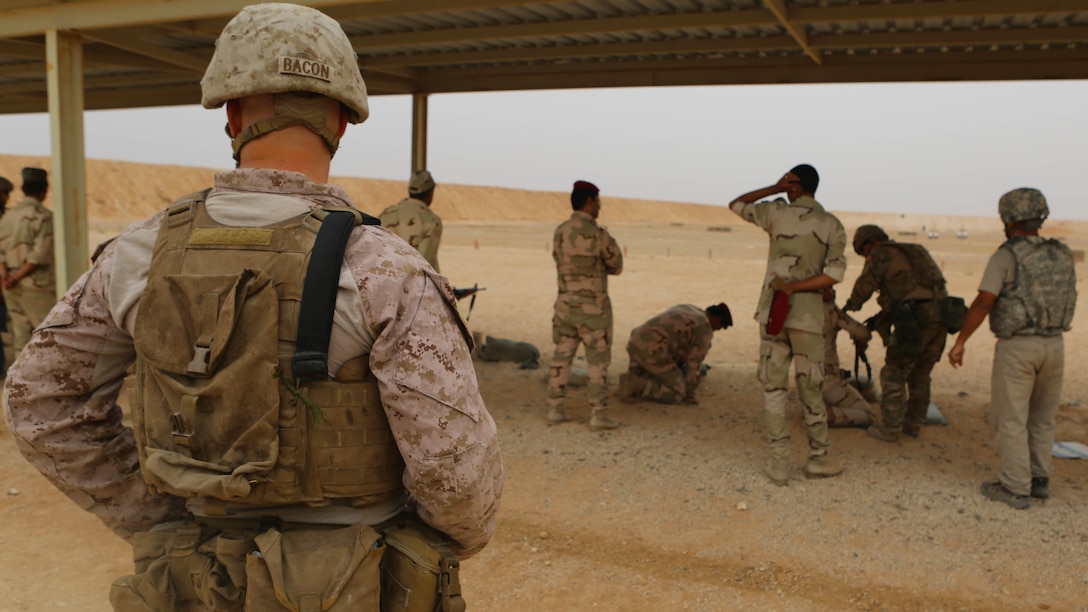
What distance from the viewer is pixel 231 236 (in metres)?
1.48

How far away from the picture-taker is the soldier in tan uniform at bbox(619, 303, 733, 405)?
7.10 m

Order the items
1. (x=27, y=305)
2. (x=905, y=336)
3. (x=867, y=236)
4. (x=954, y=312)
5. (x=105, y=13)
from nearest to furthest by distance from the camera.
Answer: (x=105, y=13), (x=954, y=312), (x=905, y=336), (x=867, y=236), (x=27, y=305)

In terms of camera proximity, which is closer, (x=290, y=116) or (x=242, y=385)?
(x=242, y=385)

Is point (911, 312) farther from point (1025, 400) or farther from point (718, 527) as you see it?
point (718, 527)

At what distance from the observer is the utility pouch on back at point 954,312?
5.74m

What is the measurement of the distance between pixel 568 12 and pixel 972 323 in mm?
3700

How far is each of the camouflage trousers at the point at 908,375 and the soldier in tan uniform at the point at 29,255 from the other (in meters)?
7.11

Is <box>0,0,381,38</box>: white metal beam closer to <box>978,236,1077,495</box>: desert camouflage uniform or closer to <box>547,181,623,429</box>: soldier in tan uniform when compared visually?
<box>547,181,623,429</box>: soldier in tan uniform

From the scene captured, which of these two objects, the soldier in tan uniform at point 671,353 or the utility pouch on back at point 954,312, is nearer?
the utility pouch on back at point 954,312

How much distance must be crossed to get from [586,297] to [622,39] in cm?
239

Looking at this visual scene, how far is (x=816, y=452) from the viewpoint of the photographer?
529cm

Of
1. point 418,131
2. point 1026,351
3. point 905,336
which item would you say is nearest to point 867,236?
point 905,336

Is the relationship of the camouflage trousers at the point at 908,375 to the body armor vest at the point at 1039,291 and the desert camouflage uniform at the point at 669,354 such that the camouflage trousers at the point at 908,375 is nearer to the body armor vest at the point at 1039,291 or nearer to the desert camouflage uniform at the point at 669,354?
the body armor vest at the point at 1039,291

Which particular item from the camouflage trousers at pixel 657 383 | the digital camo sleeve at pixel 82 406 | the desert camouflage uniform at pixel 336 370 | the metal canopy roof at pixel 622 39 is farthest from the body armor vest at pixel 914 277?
the digital camo sleeve at pixel 82 406
